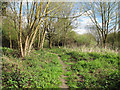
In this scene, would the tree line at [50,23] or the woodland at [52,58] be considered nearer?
the woodland at [52,58]

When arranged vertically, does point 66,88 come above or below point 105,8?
below

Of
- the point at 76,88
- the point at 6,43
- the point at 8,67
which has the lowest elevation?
the point at 76,88

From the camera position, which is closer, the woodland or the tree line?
the woodland

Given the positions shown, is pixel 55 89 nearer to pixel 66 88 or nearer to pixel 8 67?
pixel 66 88

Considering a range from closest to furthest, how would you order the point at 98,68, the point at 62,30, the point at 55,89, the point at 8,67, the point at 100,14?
the point at 55,89 → the point at 8,67 → the point at 98,68 → the point at 100,14 → the point at 62,30

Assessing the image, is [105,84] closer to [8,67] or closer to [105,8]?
[8,67]

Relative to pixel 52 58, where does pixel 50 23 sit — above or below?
above

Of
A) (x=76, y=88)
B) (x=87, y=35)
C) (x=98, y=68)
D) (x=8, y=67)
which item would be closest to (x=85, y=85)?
(x=76, y=88)

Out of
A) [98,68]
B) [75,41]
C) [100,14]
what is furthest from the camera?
[75,41]

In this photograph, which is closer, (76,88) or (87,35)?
(76,88)

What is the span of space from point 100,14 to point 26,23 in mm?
6324

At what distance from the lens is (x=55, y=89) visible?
3287 mm

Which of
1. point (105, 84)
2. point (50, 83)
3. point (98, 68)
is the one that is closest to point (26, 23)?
point (50, 83)

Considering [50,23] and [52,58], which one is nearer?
[52,58]
